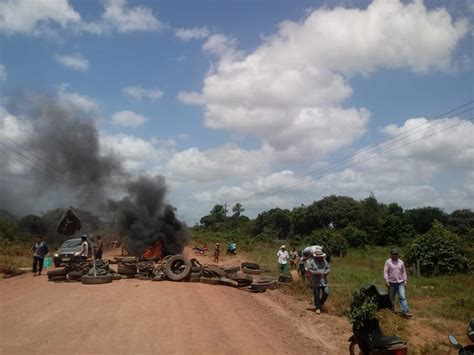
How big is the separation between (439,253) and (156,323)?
17.0m

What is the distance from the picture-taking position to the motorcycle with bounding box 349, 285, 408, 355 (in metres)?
5.42

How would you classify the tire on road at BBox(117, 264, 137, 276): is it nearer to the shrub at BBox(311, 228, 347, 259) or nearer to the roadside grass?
the roadside grass

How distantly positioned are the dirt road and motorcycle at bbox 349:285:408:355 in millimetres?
1757

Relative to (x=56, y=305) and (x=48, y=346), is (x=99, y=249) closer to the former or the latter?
(x=56, y=305)

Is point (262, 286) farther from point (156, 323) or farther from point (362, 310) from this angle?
point (362, 310)

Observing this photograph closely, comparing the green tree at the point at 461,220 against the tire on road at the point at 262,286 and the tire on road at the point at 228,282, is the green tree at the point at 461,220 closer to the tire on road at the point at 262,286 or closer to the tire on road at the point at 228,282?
the tire on road at the point at 262,286

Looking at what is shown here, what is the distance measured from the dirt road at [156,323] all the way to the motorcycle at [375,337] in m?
1.76

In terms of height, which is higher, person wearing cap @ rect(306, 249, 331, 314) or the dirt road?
person wearing cap @ rect(306, 249, 331, 314)

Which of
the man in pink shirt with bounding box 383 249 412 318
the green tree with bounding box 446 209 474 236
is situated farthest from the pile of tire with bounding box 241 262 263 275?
the green tree with bounding box 446 209 474 236

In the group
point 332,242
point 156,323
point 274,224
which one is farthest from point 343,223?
point 156,323

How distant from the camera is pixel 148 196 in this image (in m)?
34.9

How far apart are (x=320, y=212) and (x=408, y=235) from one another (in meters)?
14.6

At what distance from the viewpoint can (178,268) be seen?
18297mm

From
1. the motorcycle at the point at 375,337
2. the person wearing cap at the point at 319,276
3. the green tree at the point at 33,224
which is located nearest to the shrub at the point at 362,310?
the motorcycle at the point at 375,337
